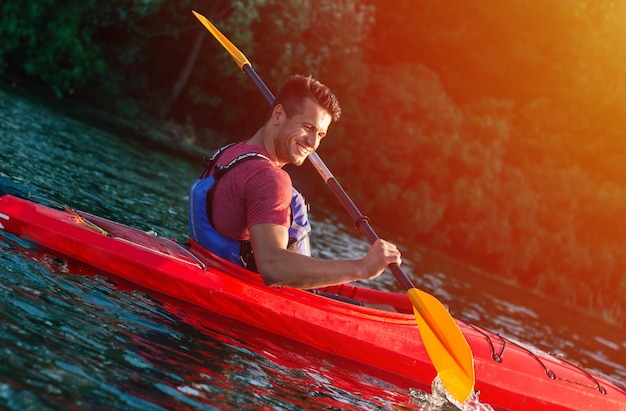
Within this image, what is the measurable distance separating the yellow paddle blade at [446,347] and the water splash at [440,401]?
191mm

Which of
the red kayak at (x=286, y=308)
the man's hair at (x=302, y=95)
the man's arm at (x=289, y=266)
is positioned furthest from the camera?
the red kayak at (x=286, y=308)

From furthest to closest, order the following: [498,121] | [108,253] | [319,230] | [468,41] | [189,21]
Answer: [468,41]
[498,121]
[189,21]
[319,230]
[108,253]

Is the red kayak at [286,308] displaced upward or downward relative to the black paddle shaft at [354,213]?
downward

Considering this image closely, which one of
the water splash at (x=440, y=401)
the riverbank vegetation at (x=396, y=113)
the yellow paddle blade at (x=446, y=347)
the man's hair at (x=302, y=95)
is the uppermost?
the riverbank vegetation at (x=396, y=113)

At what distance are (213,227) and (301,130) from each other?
0.87m

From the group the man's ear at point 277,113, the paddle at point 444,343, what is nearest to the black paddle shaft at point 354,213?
the paddle at point 444,343

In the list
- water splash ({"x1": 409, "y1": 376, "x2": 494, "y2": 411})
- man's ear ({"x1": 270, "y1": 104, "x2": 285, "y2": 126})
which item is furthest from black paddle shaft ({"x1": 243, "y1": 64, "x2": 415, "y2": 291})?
man's ear ({"x1": 270, "y1": 104, "x2": 285, "y2": 126})

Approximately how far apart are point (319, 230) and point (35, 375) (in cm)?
1117

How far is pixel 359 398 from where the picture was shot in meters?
4.38

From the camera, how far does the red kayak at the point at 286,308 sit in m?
4.70

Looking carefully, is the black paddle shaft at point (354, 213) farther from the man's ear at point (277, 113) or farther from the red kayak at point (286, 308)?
the man's ear at point (277, 113)

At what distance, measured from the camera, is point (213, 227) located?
4.41 meters

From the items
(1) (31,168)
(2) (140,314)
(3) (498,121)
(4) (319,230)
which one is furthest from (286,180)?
(3) (498,121)

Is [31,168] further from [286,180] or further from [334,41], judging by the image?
[334,41]
